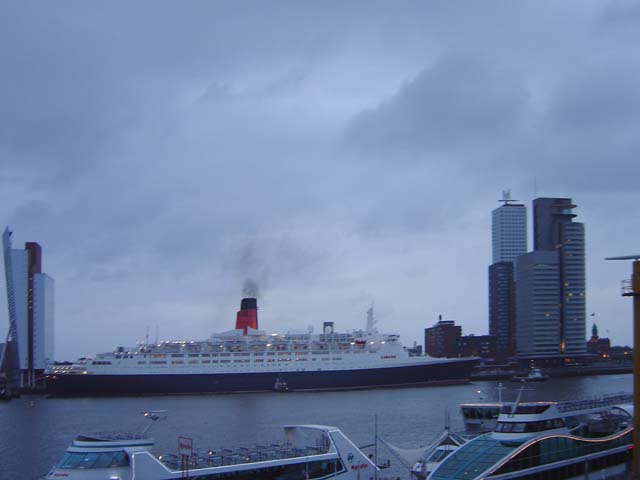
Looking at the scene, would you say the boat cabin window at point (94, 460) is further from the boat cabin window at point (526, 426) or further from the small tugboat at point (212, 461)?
the boat cabin window at point (526, 426)

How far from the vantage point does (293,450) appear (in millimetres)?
19188

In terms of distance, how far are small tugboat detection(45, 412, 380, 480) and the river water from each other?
4.28 meters

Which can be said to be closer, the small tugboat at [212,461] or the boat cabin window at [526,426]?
the small tugboat at [212,461]

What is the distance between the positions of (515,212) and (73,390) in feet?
390

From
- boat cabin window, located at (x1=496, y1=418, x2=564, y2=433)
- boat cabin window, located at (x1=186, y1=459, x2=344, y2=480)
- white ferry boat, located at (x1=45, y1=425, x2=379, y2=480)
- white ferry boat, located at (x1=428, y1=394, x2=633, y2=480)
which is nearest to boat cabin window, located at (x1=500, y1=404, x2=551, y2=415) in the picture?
white ferry boat, located at (x1=428, y1=394, x2=633, y2=480)

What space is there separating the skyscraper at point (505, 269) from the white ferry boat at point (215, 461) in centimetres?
11387

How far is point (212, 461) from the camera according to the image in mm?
18188

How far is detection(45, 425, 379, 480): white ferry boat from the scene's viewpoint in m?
16.7

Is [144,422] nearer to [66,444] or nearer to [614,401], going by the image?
[66,444]

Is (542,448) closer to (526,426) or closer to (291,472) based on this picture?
(526,426)

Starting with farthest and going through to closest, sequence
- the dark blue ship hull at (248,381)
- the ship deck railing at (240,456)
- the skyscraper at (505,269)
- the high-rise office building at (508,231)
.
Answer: the high-rise office building at (508,231), the skyscraper at (505,269), the dark blue ship hull at (248,381), the ship deck railing at (240,456)

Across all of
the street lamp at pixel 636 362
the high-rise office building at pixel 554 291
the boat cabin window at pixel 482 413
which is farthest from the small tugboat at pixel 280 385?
the high-rise office building at pixel 554 291

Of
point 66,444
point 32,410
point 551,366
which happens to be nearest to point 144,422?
point 66,444

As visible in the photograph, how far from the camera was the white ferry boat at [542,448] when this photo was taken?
16.8m
